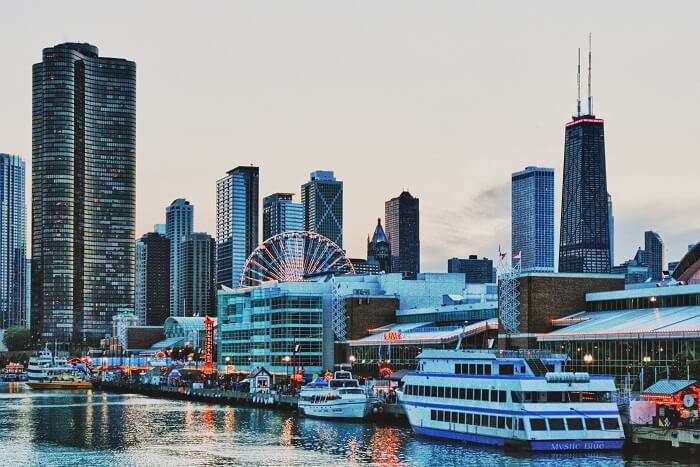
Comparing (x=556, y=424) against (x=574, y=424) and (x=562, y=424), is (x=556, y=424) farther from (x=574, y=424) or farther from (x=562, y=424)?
(x=574, y=424)

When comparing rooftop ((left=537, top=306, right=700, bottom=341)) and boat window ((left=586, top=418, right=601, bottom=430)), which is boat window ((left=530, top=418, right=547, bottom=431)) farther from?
rooftop ((left=537, top=306, right=700, bottom=341))

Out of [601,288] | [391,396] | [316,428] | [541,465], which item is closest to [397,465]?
[541,465]

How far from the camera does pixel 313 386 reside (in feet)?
486

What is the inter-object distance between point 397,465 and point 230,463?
1478 centimetres

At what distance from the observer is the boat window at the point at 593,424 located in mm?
95062

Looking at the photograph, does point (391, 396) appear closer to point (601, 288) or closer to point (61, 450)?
point (601, 288)

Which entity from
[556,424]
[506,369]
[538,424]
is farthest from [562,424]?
[506,369]

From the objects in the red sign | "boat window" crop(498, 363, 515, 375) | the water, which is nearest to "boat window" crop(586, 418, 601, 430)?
the water

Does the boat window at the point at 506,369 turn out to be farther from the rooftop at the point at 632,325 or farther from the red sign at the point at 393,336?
the red sign at the point at 393,336

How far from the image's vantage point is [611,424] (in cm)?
9544

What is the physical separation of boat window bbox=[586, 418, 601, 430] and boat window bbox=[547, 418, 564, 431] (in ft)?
6.85

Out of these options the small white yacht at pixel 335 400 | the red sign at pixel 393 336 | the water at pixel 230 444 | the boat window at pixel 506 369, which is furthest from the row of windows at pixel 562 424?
the red sign at pixel 393 336

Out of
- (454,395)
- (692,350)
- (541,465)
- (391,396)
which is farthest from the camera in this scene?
(391,396)

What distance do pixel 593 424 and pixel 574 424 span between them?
1.53 m
